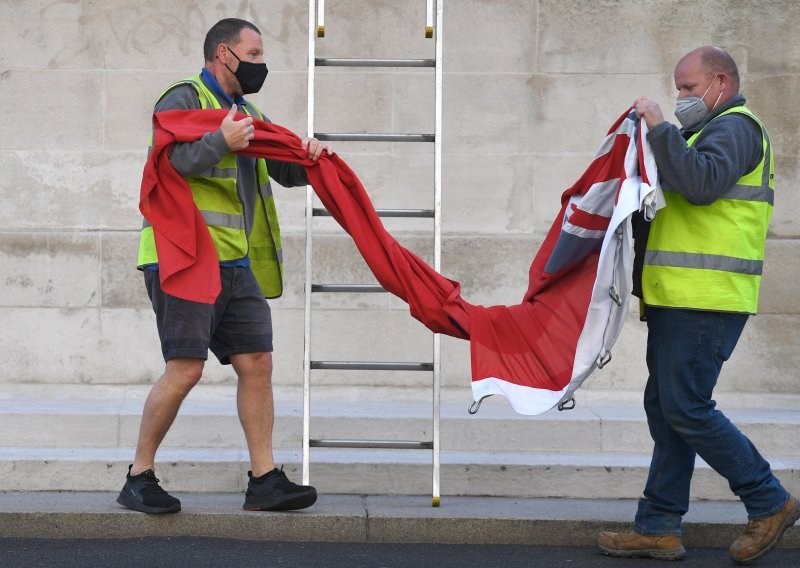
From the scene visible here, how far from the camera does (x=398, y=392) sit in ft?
24.1

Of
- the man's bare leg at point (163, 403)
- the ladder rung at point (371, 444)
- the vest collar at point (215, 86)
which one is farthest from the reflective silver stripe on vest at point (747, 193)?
the man's bare leg at point (163, 403)

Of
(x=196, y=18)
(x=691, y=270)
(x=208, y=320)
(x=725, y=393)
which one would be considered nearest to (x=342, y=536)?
(x=208, y=320)

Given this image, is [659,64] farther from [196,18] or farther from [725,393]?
[196,18]

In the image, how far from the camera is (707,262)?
4.92 meters

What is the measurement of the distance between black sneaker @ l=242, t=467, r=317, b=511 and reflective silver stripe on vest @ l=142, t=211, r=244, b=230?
1.03 metres

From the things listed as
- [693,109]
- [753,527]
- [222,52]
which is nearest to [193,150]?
[222,52]

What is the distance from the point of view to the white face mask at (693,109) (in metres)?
5.07

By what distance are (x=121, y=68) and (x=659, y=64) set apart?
2950mm

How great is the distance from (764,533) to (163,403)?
2.35 metres

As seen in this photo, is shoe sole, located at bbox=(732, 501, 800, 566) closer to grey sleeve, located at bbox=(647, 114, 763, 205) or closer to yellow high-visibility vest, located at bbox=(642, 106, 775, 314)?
yellow high-visibility vest, located at bbox=(642, 106, 775, 314)

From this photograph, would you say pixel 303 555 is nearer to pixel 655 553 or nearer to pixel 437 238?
pixel 655 553

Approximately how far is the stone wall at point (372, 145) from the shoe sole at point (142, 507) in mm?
1972

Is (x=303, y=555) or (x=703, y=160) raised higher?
(x=703, y=160)

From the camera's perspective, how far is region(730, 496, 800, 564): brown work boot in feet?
16.4
